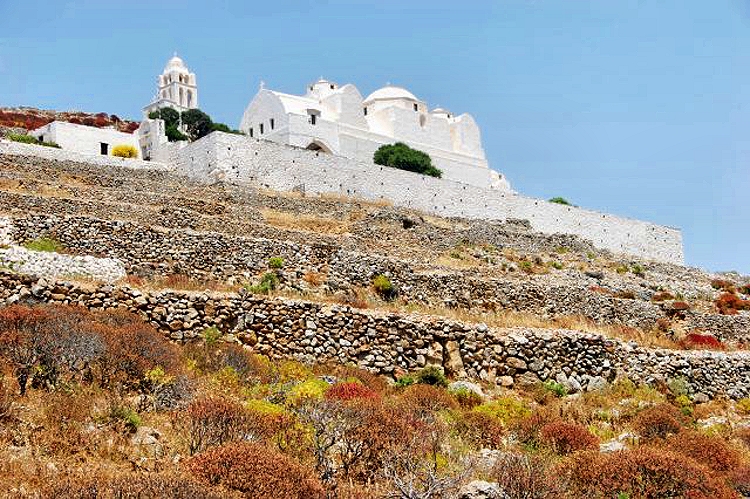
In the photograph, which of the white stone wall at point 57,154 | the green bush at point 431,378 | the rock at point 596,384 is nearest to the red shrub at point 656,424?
the rock at point 596,384

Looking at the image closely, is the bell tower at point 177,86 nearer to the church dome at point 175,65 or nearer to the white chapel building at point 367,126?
the church dome at point 175,65

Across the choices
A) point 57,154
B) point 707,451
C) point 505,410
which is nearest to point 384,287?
point 505,410

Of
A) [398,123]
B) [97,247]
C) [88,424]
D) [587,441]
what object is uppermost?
[398,123]

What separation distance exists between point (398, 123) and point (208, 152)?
2297 cm

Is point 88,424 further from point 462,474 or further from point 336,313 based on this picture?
point 336,313

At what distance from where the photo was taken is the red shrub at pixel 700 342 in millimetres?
20472

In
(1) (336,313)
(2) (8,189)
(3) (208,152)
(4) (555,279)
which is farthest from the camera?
(3) (208,152)

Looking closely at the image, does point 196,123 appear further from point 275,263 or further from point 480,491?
point 480,491

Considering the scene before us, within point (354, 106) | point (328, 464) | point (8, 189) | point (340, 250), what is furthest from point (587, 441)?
point (354, 106)

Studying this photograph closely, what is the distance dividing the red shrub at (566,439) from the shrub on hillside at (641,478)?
1.44 m

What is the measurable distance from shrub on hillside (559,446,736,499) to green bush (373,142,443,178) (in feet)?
151

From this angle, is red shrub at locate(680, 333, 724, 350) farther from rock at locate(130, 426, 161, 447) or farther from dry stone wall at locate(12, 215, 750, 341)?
rock at locate(130, 426, 161, 447)

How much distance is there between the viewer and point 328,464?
8773 millimetres

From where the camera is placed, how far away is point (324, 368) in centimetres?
1470
